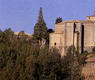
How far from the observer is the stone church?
156 ft

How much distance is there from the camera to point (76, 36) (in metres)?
47.2

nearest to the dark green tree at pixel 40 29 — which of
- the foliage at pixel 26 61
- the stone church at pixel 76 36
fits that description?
the stone church at pixel 76 36

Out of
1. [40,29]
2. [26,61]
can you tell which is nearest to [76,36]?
[40,29]

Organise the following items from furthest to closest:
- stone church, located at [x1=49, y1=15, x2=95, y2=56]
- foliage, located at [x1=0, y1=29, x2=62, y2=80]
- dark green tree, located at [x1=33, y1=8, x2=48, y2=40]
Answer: dark green tree, located at [x1=33, y1=8, x2=48, y2=40], stone church, located at [x1=49, y1=15, x2=95, y2=56], foliage, located at [x1=0, y1=29, x2=62, y2=80]

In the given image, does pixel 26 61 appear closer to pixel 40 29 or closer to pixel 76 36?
pixel 76 36

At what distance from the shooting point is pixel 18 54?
13609mm

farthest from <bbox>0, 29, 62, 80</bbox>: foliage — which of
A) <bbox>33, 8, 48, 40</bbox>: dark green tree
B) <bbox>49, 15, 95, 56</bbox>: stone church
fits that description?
<bbox>33, 8, 48, 40</bbox>: dark green tree

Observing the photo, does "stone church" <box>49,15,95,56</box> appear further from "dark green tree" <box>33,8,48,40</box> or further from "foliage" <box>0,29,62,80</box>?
"foliage" <box>0,29,62,80</box>

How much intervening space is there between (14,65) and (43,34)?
38009 millimetres

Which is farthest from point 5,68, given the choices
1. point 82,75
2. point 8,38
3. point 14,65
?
point 82,75

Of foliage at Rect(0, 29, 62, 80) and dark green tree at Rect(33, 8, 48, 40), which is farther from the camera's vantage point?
dark green tree at Rect(33, 8, 48, 40)

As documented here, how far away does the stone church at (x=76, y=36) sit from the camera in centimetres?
4747

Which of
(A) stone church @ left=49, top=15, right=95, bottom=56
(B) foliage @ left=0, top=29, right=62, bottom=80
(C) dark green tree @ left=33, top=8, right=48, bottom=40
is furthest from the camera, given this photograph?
(C) dark green tree @ left=33, top=8, right=48, bottom=40

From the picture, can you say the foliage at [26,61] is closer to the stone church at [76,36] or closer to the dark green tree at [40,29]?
the stone church at [76,36]
